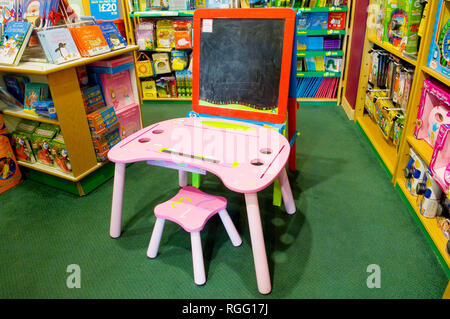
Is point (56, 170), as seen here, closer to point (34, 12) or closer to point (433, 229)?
point (34, 12)

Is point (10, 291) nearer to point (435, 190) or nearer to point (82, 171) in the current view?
point (82, 171)

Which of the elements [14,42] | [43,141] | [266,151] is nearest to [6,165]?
[43,141]

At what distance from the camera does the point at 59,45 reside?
7.06 ft

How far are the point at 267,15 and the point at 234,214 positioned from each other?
1.22 meters

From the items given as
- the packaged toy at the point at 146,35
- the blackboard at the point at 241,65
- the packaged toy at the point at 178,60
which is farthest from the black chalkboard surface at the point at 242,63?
the packaged toy at the point at 146,35

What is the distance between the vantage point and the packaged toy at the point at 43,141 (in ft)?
7.98

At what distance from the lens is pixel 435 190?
6.34ft

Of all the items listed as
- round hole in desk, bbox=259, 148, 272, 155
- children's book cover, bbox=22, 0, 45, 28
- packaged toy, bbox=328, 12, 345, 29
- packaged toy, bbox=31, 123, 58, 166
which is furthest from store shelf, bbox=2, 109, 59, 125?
packaged toy, bbox=328, 12, 345, 29

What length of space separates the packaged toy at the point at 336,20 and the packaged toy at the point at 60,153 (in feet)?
10.0

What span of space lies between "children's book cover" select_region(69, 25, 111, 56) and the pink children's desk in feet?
2.64

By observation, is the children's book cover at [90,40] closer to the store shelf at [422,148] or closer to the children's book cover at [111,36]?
the children's book cover at [111,36]

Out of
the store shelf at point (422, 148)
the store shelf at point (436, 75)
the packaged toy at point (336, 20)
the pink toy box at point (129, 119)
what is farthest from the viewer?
the packaged toy at point (336, 20)
